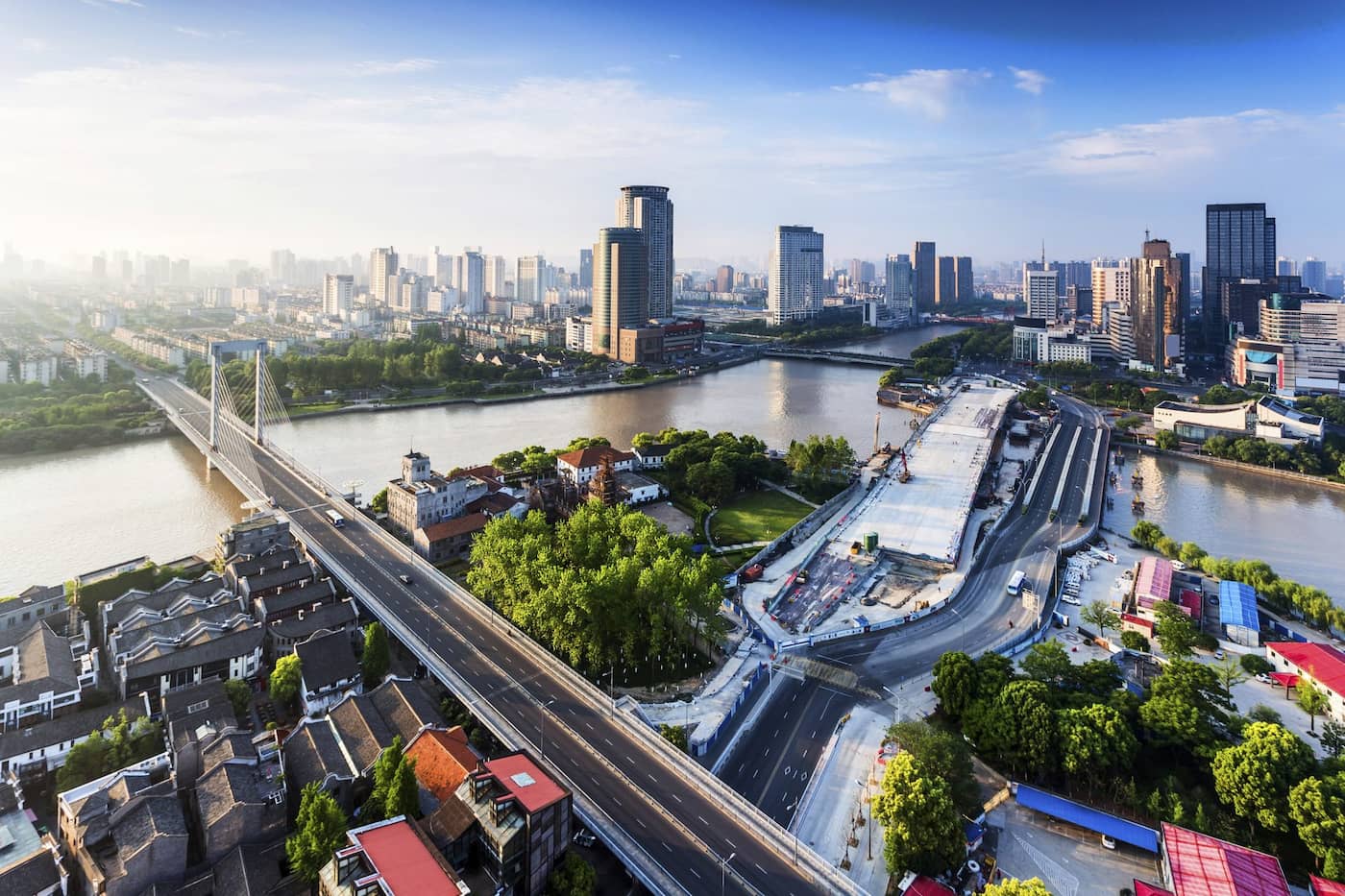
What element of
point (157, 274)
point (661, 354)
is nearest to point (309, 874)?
point (661, 354)

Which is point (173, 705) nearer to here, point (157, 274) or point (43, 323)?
point (43, 323)

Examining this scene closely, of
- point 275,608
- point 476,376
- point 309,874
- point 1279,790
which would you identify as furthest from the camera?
point 476,376

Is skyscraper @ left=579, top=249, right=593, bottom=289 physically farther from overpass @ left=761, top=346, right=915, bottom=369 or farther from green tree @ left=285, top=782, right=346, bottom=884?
green tree @ left=285, top=782, right=346, bottom=884

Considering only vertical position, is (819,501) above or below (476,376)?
below

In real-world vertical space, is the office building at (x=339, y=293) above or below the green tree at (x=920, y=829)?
above

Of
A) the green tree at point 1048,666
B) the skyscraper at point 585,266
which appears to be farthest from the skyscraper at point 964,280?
the green tree at point 1048,666

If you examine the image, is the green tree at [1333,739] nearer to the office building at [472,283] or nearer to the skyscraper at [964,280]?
the office building at [472,283]
